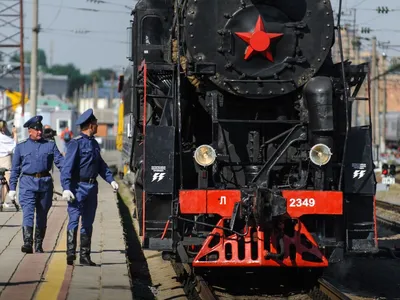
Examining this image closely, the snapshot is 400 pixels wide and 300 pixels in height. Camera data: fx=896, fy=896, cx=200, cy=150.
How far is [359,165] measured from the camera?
34.3ft

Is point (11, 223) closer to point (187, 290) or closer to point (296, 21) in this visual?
point (187, 290)

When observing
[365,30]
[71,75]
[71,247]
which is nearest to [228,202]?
[71,247]

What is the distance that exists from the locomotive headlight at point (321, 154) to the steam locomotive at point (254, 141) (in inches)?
0.4

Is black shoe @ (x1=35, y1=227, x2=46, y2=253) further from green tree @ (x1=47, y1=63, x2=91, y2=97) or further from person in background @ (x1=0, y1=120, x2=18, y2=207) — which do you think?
green tree @ (x1=47, y1=63, x2=91, y2=97)

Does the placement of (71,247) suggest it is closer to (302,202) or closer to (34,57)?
(302,202)

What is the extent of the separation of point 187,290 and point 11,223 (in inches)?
234

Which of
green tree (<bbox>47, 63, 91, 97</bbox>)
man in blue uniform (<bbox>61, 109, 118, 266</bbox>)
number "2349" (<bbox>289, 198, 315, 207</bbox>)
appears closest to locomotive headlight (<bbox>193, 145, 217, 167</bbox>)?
number "2349" (<bbox>289, 198, 315, 207</bbox>)

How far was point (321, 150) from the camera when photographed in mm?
10070

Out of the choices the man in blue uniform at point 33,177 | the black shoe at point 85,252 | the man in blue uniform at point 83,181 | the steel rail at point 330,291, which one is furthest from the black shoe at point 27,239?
the steel rail at point 330,291

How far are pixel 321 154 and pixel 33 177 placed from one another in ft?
12.3

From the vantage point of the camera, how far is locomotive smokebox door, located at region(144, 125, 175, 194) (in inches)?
400

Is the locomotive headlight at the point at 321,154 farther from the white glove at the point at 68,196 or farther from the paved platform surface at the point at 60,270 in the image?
the white glove at the point at 68,196

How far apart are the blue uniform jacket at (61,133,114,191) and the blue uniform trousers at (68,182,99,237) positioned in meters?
0.10

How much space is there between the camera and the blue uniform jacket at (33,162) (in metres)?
11.4
